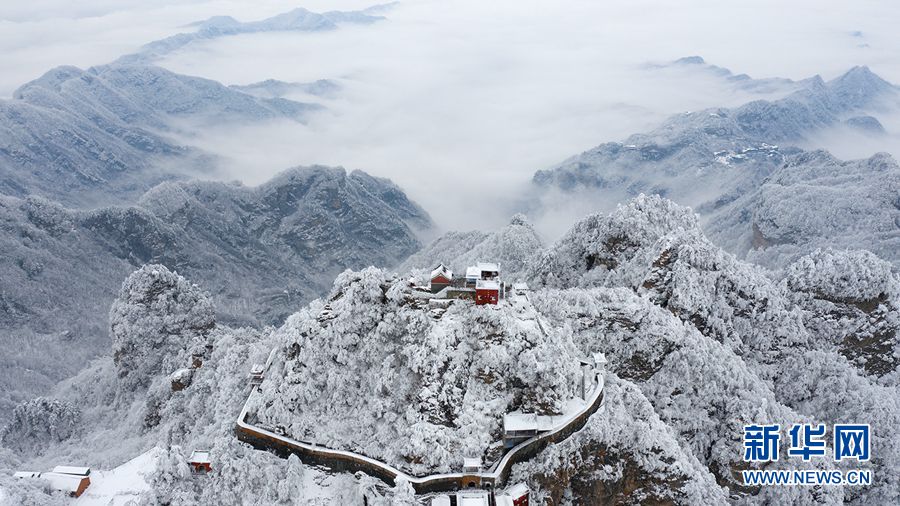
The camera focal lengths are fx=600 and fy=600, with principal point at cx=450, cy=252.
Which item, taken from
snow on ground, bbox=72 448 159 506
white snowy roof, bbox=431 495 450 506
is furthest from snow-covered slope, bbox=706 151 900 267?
snow on ground, bbox=72 448 159 506

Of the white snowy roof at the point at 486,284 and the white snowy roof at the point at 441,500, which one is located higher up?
the white snowy roof at the point at 486,284

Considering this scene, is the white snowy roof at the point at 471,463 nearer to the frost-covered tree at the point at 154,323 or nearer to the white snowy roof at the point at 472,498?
the white snowy roof at the point at 472,498

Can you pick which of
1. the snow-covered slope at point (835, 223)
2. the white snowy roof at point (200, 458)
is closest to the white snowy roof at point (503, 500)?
the white snowy roof at point (200, 458)

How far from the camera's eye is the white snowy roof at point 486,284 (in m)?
61.6

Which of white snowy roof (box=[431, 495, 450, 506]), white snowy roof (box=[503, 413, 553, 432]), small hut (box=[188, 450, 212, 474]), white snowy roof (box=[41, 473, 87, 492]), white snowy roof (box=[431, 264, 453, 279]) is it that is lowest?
white snowy roof (box=[41, 473, 87, 492])

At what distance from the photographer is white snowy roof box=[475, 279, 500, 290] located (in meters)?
61.6

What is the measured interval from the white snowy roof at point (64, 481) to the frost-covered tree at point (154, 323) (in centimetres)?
4296

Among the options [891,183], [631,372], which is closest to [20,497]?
[631,372]

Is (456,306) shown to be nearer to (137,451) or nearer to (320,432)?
(320,432)

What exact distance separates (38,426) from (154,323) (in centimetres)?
2521

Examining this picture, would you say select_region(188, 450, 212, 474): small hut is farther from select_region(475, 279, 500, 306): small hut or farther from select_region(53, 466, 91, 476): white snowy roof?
select_region(475, 279, 500, 306): small hut

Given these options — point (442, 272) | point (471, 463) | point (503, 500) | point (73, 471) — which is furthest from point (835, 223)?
point (73, 471)

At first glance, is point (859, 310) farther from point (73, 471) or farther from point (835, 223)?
point (835, 223)

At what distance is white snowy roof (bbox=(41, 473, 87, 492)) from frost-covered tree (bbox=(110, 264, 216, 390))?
141 feet
